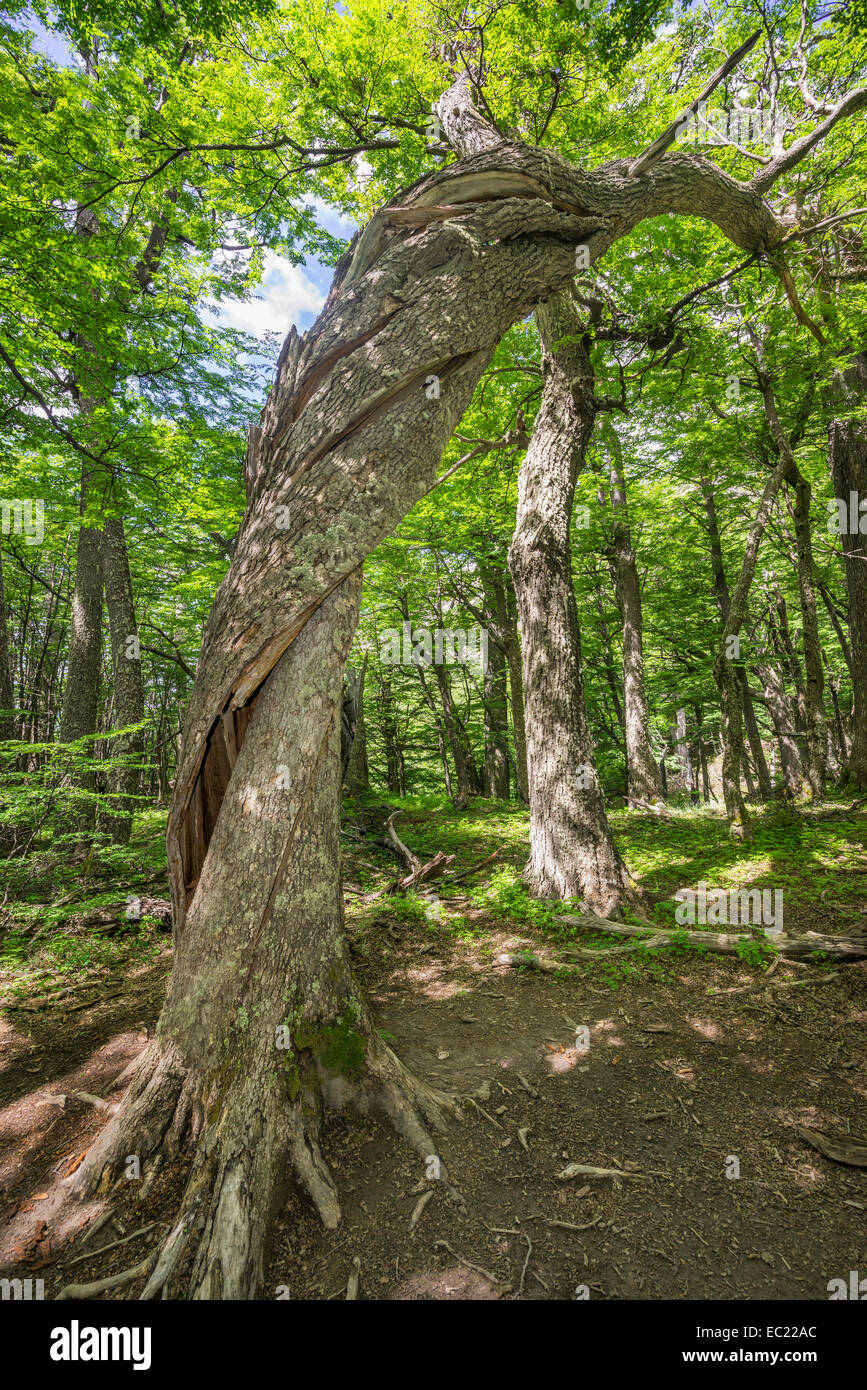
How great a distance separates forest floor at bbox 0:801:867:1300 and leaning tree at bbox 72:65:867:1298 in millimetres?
233

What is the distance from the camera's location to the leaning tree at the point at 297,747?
93.3 inches

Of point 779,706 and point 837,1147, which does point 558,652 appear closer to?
point 837,1147

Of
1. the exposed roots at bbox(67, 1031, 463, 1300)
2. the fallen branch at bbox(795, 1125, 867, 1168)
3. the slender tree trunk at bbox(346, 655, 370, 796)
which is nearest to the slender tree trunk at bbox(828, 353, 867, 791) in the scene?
the fallen branch at bbox(795, 1125, 867, 1168)

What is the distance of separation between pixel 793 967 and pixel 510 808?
7181 millimetres

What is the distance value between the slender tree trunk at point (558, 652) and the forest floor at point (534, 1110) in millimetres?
561

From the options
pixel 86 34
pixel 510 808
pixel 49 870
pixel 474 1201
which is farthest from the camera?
pixel 510 808

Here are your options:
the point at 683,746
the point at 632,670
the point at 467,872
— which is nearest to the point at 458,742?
the point at 632,670

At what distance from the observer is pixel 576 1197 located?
95.6 inches

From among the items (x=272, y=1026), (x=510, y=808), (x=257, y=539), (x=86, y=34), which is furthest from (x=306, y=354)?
(x=510, y=808)

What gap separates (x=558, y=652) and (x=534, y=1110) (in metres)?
4.01

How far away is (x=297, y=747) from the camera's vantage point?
2590 millimetres

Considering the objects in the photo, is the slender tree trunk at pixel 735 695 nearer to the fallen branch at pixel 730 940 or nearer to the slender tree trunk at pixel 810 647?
the slender tree trunk at pixel 810 647

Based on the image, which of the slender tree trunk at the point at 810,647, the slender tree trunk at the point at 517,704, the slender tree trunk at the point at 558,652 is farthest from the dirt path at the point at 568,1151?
the slender tree trunk at the point at 517,704
